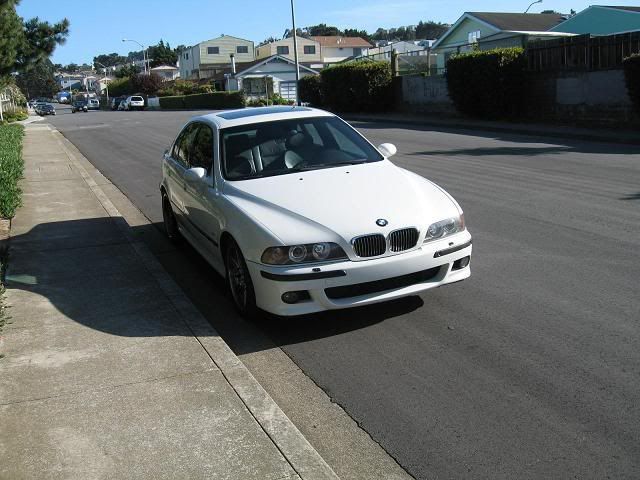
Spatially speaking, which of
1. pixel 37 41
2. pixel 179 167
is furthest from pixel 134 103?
pixel 179 167

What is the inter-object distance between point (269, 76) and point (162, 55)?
338 ft

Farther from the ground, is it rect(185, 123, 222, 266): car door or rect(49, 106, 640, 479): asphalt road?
rect(185, 123, 222, 266): car door

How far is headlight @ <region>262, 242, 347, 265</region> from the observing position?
16.5ft

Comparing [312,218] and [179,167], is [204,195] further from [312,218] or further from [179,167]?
[312,218]

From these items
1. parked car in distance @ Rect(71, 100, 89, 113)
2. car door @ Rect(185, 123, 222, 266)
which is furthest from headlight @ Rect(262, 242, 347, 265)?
parked car in distance @ Rect(71, 100, 89, 113)

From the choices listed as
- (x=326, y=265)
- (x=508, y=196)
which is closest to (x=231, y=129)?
(x=326, y=265)

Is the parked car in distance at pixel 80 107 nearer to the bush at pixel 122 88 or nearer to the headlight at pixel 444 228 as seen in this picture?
the bush at pixel 122 88

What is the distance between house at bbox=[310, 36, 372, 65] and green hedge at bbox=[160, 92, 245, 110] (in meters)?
34.8

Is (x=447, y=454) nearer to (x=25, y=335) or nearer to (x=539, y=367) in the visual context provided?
(x=539, y=367)

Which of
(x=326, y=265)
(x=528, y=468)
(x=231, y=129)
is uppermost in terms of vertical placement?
(x=231, y=129)

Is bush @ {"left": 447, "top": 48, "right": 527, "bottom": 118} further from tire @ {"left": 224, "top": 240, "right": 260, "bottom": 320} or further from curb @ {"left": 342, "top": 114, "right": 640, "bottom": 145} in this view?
tire @ {"left": 224, "top": 240, "right": 260, "bottom": 320}

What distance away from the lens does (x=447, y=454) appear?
3627mm

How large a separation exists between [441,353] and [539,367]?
2.15 ft

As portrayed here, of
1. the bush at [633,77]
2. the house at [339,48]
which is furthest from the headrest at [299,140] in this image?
the house at [339,48]
